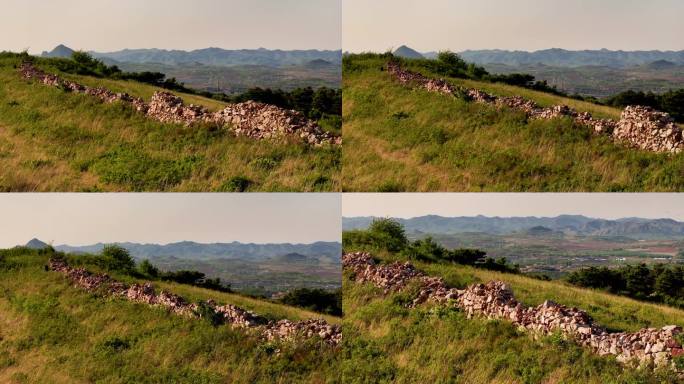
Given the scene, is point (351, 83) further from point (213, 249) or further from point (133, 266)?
point (133, 266)

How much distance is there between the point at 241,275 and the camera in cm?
1797

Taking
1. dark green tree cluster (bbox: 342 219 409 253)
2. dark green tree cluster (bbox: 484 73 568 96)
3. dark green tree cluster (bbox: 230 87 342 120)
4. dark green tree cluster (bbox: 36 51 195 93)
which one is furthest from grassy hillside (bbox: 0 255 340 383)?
dark green tree cluster (bbox: 484 73 568 96)

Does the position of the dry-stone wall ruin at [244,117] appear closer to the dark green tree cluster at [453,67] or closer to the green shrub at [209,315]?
the green shrub at [209,315]

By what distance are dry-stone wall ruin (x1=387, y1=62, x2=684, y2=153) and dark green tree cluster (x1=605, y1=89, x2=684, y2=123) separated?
155 cm

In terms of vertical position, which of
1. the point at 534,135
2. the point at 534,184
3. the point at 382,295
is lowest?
the point at 382,295

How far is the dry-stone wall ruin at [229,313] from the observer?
15234 millimetres

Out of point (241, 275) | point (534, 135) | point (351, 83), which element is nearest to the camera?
point (534, 135)

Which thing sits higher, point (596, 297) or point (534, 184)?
point (534, 184)

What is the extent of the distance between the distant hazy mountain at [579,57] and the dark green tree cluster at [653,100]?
1.32 meters

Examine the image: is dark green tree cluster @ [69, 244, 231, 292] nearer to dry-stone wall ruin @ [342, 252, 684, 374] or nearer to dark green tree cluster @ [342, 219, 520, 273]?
dark green tree cluster @ [342, 219, 520, 273]

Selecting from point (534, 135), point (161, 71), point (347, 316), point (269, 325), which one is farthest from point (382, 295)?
point (161, 71)

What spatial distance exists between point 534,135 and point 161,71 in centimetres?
1167

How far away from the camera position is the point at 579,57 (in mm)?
18547

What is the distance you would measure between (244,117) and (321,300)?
5.26 meters
